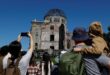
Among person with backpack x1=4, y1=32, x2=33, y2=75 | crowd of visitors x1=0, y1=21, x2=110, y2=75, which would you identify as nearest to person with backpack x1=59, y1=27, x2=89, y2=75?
crowd of visitors x1=0, y1=21, x2=110, y2=75

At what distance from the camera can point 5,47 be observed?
7.97m

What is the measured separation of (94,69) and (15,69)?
131 cm

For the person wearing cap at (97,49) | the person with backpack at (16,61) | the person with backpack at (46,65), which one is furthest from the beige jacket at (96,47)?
the person with backpack at (46,65)

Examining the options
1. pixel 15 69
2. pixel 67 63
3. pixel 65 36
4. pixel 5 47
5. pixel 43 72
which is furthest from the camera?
pixel 65 36

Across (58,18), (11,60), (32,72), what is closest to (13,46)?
(11,60)

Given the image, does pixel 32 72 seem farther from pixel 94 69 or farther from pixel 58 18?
pixel 58 18

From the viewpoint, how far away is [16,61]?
6.87 metres

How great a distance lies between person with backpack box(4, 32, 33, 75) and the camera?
6805 millimetres

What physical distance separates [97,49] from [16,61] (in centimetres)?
140

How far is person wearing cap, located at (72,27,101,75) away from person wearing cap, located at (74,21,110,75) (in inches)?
→ 2.4

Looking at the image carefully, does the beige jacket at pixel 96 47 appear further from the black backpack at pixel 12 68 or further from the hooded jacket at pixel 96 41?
the black backpack at pixel 12 68

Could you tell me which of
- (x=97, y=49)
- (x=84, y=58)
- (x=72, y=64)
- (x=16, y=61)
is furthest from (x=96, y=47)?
(x=16, y=61)

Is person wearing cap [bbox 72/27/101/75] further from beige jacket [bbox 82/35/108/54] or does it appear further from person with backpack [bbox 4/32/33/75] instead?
person with backpack [bbox 4/32/33/75]

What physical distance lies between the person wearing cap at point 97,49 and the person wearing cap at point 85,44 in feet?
0.20
